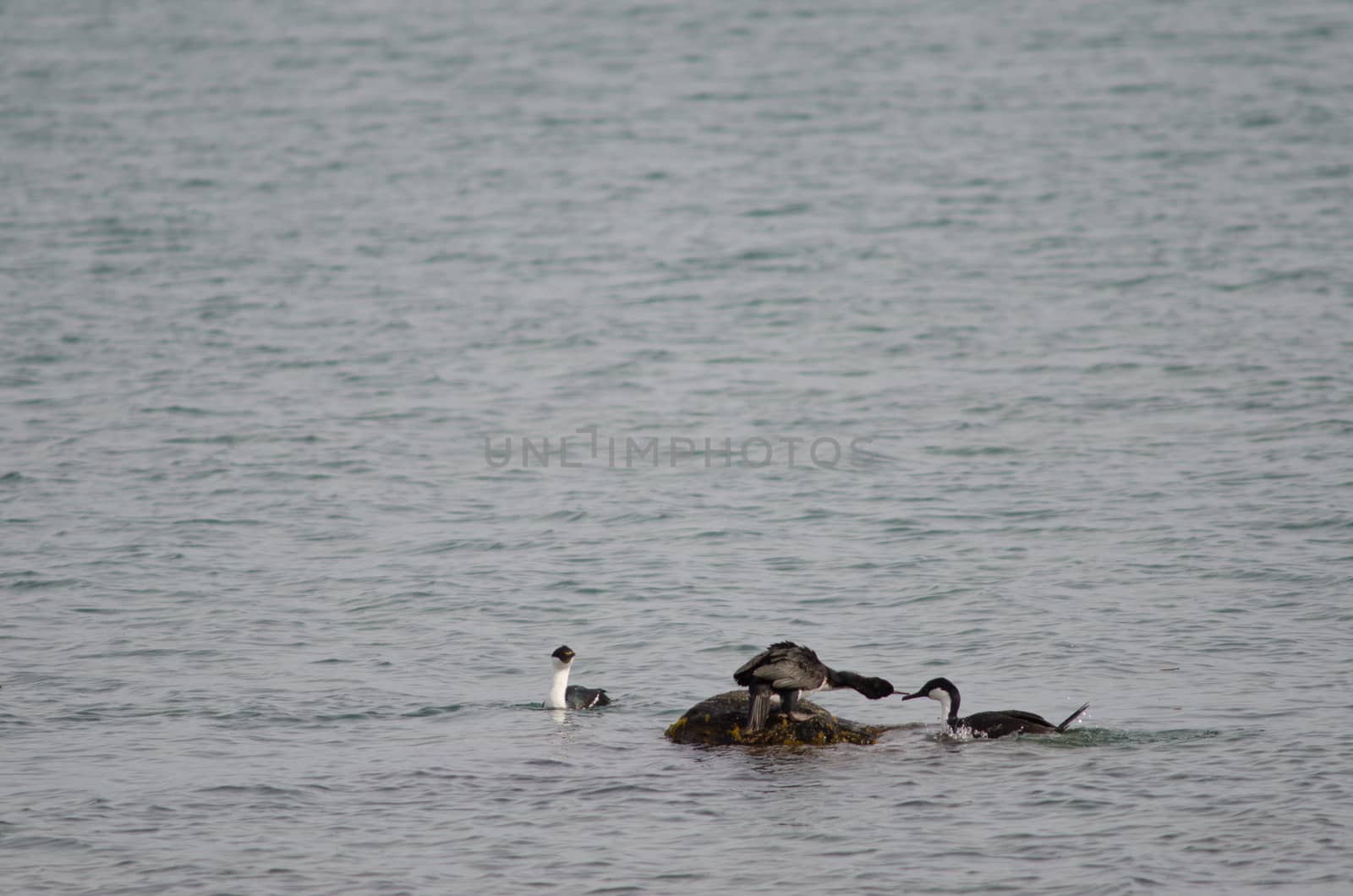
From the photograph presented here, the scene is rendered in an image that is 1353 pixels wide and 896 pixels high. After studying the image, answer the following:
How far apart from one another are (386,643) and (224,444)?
972cm

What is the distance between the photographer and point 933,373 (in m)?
28.3

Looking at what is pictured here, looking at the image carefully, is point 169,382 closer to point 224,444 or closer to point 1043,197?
point 224,444

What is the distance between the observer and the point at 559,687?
1401 centimetres

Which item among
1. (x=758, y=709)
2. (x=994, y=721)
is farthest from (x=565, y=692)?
(x=994, y=721)

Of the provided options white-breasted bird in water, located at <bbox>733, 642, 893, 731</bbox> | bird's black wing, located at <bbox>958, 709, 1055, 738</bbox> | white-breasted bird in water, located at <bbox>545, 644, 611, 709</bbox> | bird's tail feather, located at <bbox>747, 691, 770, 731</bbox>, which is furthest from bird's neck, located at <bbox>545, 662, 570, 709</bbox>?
bird's black wing, located at <bbox>958, 709, 1055, 738</bbox>

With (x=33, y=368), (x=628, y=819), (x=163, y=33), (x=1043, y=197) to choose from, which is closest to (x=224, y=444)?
(x=33, y=368)

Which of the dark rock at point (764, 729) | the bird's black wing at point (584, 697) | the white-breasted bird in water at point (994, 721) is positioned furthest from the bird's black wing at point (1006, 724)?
the bird's black wing at point (584, 697)

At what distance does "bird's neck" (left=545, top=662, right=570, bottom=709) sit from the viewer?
45.9 feet

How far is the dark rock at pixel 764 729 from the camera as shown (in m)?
13.0

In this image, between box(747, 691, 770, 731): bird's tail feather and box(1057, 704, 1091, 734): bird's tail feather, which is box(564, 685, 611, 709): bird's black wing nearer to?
box(747, 691, 770, 731): bird's tail feather

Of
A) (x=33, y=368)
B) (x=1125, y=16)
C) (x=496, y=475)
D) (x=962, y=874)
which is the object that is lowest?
(x=962, y=874)

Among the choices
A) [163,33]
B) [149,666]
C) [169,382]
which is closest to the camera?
[149,666]

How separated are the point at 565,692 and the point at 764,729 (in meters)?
2.06

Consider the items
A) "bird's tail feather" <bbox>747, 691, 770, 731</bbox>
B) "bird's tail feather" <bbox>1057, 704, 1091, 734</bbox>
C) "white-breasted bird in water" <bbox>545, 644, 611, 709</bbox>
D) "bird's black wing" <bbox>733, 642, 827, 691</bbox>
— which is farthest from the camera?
"white-breasted bird in water" <bbox>545, 644, 611, 709</bbox>
